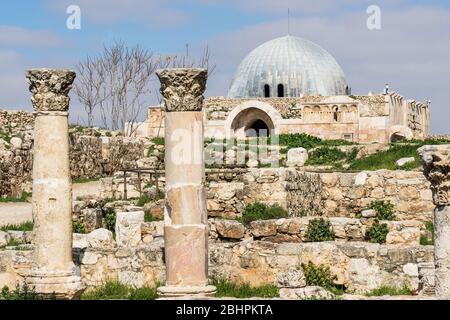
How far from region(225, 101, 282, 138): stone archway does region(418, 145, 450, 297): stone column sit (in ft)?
96.6

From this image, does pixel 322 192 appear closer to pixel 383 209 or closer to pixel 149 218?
pixel 383 209

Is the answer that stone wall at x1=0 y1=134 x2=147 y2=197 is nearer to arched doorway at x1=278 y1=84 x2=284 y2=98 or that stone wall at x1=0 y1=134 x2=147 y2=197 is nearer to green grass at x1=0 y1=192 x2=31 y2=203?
green grass at x1=0 y1=192 x2=31 y2=203

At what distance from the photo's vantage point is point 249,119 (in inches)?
1777

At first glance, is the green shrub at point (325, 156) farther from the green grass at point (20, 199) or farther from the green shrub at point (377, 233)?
the green shrub at point (377, 233)

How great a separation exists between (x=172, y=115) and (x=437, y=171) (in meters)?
3.95

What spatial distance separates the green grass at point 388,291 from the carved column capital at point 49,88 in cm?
529

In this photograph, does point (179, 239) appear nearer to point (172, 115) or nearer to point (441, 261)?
point (172, 115)

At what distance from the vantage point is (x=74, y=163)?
31.2m

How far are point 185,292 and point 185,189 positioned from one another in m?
1.43

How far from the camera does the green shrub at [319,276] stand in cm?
1705

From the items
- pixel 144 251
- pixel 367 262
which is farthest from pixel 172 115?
pixel 367 262

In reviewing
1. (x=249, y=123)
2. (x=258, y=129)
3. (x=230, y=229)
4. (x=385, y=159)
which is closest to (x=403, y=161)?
(x=385, y=159)
